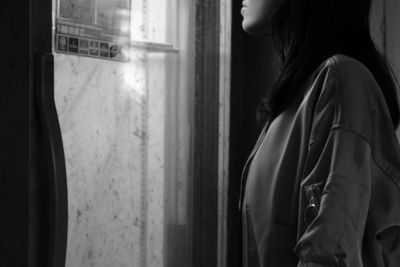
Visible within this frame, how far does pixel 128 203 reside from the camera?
1.48m

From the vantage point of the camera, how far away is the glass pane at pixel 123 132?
133 centimetres

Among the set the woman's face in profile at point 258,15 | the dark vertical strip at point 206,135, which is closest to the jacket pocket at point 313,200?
the woman's face in profile at point 258,15

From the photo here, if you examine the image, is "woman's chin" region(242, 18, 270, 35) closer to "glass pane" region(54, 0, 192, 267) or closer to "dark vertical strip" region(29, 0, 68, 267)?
"glass pane" region(54, 0, 192, 267)

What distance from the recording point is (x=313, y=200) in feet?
3.08

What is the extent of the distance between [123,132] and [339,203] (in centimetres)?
71

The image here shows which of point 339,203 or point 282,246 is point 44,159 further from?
point 339,203

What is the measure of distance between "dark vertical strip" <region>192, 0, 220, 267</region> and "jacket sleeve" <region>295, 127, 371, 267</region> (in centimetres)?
86

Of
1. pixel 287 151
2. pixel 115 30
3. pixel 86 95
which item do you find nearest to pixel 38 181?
pixel 86 95

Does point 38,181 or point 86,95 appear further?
point 86,95

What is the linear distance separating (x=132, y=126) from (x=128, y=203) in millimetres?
208

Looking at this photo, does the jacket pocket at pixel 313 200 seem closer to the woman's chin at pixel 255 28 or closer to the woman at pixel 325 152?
the woman at pixel 325 152

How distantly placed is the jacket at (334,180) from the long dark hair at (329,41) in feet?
0.14

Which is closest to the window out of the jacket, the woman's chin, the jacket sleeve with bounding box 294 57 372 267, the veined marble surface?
the veined marble surface

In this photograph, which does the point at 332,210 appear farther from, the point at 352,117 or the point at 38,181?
the point at 38,181
